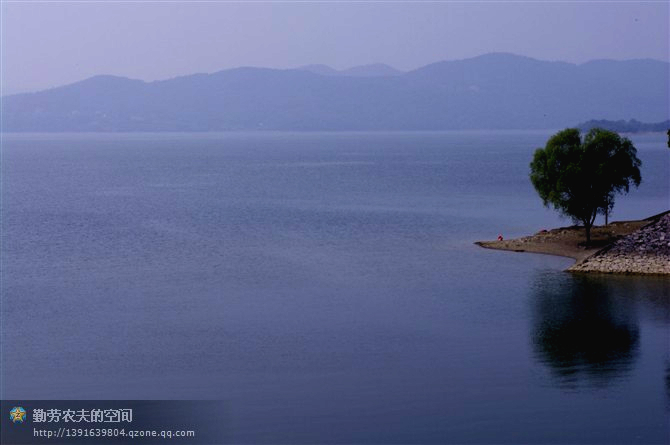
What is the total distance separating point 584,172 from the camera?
59.9m

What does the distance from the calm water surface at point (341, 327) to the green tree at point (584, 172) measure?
15.2 feet

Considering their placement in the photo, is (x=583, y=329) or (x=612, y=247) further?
(x=612, y=247)

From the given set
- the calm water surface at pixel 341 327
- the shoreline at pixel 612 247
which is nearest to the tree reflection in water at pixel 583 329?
the calm water surface at pixel 341 327

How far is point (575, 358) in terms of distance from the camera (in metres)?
37.0

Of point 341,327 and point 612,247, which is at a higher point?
point 612,247

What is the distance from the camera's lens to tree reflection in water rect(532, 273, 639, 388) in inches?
1401

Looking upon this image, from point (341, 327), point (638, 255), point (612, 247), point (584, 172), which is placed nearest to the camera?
point (341, 327)

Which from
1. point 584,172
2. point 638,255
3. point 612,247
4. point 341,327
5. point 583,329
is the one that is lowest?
point 583,329

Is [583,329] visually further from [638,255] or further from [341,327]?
[638,255]

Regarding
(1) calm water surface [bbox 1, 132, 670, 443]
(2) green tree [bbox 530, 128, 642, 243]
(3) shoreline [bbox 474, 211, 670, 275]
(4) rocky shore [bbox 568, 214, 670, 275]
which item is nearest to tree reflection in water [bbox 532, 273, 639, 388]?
(1) calm water surface [bbox 1, 132, 670, 443]

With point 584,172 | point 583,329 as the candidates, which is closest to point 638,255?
point 584,172

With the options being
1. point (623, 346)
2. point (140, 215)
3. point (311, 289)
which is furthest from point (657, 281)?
point (140, 215)

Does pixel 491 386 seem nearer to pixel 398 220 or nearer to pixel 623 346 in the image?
pixel 623 346

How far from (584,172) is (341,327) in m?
25.1
